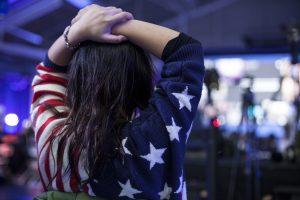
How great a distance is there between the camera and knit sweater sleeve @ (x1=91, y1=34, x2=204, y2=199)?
0.56 m

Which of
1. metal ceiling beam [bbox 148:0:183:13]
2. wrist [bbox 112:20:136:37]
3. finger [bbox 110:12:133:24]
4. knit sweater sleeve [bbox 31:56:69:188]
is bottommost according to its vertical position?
knit sweater sleeve [bbox 31:56:69:188]

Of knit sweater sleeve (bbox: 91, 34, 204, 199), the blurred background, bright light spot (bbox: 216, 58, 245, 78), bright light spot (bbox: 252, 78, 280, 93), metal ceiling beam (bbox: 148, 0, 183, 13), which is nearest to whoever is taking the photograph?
knit sweater sleeve (bbox: 91, 34, 204, 199)

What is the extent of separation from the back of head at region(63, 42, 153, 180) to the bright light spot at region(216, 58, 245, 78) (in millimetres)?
5915

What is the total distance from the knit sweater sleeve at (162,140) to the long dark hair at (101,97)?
2cm

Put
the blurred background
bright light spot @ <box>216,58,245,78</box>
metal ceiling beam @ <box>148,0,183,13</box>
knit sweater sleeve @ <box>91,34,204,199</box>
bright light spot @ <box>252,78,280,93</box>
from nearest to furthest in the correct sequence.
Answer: knit sweater sleeve @ <box>91,34,204,199</box>
metal ceiling beam @ <box>148,0,183,13</box>
the blurred background
bright light spot @ <box>216,58,245,78</box>
bright light spot @ <box>252,78,280,93</box>

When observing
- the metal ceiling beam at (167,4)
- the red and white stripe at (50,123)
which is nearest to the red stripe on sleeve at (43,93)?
the red and white stripe at (50,123)

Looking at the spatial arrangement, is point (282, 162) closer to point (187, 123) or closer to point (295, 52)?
point (295, 52)

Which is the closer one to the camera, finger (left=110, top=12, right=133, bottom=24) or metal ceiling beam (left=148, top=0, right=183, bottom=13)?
finger (left=110, top=12, right=133, bottom=24)

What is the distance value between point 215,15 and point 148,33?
7.83 m

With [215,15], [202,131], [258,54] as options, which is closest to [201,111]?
[202,131]

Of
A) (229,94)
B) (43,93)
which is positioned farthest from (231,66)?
(43,93)

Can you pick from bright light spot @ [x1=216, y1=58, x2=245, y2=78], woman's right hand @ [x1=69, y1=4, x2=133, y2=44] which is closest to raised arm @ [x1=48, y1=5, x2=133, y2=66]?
woman's right hand @ [x1=69, y1=4, x2=133, y2=44]

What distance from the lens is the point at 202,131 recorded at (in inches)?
193

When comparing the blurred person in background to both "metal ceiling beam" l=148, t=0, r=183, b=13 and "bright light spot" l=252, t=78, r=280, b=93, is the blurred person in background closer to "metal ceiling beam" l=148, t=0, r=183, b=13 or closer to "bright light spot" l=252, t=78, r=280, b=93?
"metal ceiling beam" l=148, t=0, r=183, b=13
